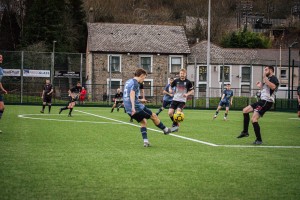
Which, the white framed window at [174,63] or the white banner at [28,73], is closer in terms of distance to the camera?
the white banner at [28,73]

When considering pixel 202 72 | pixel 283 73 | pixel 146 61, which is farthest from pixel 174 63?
pixel 283 73

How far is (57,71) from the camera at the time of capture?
141 feet

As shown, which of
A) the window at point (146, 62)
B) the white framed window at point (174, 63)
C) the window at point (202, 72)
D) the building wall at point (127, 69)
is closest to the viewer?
the building wall at point (127, 69)

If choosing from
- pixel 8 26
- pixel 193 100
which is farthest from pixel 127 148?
pixel 8 26

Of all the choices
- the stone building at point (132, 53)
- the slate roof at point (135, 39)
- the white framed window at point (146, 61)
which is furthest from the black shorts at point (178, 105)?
the white framed window at point (146, 61)

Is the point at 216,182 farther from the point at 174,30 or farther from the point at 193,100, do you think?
the point at 174,30

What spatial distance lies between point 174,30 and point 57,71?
23.0 m

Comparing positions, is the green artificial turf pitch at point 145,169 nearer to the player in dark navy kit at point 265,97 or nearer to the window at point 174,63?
the player in dark navy kit at point 265,97

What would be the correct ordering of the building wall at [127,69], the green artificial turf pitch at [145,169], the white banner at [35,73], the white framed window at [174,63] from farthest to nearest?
the white framed window at [174,63]
the building wall at [127,69]
the white banner at [35,73]
the green artificial turf pitch at [145,169]

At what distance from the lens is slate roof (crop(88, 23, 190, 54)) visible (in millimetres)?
58531

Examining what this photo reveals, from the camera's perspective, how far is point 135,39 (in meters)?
59.8

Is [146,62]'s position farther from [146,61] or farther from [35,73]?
[35,73]

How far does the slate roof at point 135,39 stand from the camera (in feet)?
192

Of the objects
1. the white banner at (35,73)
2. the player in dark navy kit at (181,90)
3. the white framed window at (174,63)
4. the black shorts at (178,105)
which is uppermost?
the white framed window at (174,63)
